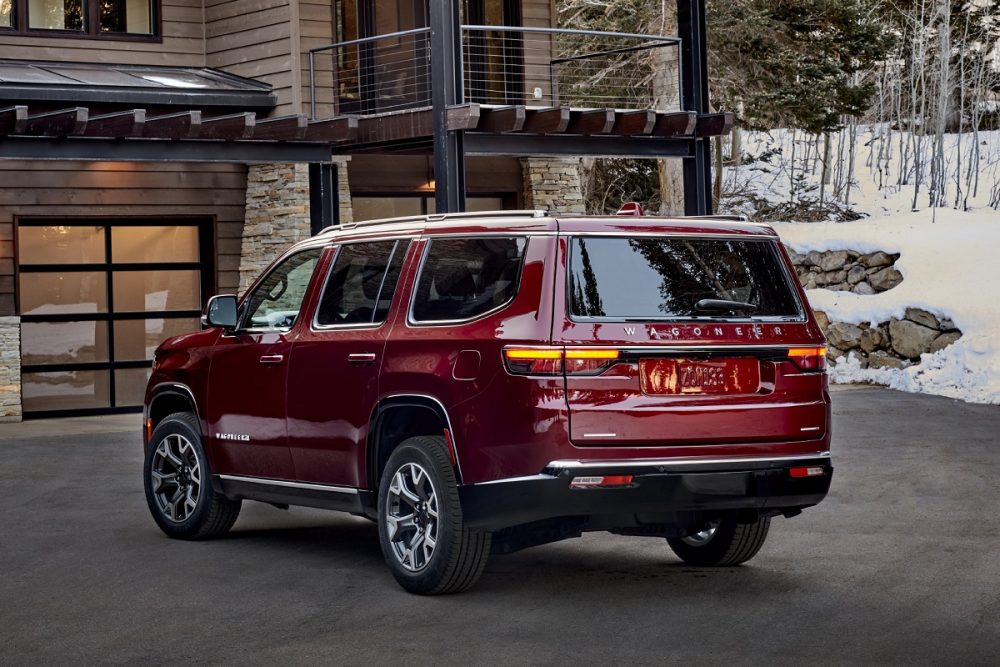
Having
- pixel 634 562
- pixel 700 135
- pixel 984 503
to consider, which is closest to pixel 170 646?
pixel 634 562

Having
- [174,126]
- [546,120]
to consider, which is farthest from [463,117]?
[174,126]

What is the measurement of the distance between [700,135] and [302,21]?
5.80 m

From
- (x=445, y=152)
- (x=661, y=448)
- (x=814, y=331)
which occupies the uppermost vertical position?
(x=445, y=152)

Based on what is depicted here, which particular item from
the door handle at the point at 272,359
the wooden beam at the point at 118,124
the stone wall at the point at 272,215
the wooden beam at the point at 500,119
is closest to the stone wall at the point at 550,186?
the stone wall at the point at 272,215

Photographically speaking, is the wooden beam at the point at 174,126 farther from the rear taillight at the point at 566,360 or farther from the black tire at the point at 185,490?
the rear taillight at the point at 566,360

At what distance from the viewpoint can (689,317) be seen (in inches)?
301

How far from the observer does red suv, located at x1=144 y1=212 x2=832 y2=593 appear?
292 inches

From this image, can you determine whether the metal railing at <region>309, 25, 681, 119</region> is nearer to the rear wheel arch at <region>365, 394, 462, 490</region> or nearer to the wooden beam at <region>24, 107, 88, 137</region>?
the wooden beam at <region>24, 107, 88, 137</region>

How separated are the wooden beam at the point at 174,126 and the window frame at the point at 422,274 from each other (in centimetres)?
917

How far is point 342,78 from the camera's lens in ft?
73.0

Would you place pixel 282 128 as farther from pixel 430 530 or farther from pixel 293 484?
pixel 430 530

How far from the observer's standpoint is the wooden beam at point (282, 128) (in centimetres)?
1786

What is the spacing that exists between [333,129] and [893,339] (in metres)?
8.64

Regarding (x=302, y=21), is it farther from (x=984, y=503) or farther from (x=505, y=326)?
(x=505, y=326)
